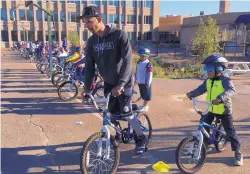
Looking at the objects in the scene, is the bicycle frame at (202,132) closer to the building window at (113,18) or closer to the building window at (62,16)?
the building window at (62,16)

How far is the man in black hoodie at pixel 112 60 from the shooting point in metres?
3.65

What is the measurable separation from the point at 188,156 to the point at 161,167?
0.42 metres

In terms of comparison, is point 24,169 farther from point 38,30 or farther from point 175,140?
point 38,30

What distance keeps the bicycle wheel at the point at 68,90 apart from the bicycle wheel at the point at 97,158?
4.73 meters

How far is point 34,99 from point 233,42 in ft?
69.4

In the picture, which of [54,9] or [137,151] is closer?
[137,151]

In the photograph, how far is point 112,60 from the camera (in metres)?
3.84

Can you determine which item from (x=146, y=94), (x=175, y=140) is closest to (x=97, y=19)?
(x=175, y=140)

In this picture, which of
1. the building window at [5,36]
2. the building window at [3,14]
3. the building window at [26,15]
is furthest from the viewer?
the building window at [26,15]

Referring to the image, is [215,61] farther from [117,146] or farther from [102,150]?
[102,150]

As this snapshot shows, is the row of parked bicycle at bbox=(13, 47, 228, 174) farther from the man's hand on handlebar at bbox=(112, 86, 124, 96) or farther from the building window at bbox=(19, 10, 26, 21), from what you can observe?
the building window at bbox=(19, 10, 26, 21)

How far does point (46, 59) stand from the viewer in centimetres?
1384

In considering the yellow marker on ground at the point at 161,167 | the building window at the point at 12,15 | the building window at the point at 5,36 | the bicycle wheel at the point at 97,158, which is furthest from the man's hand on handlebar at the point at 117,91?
the building window at the point at 5,36

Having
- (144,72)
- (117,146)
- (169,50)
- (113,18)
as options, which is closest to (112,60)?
(117,146)
